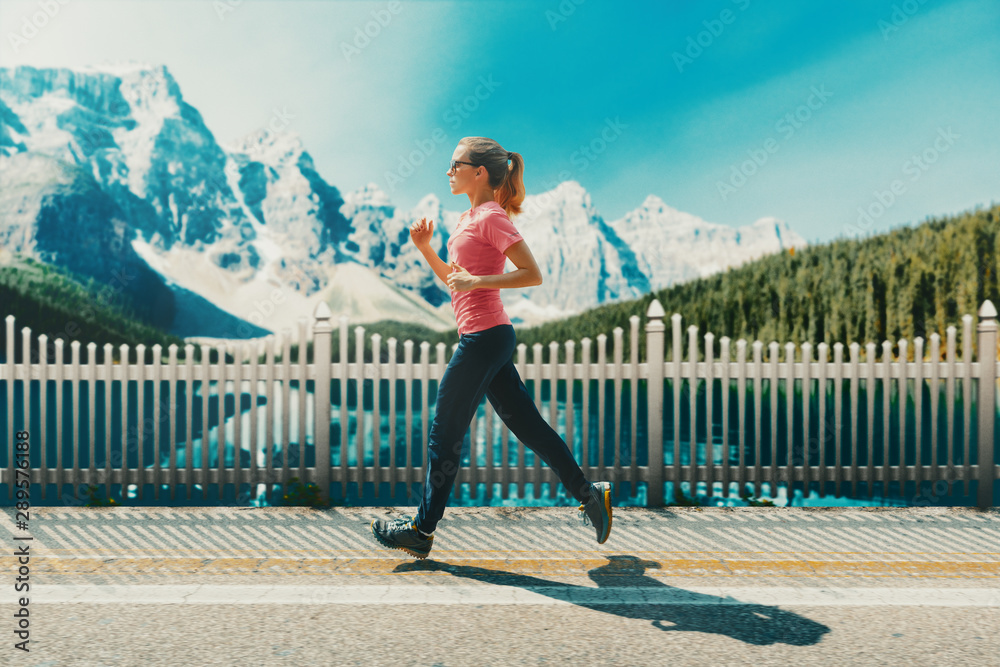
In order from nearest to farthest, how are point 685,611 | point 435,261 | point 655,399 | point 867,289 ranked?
1. point 685,611
2. point 435,261
3. point 655,399
4. point 867,289

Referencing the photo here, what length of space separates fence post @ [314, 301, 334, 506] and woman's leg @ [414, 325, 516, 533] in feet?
6.93

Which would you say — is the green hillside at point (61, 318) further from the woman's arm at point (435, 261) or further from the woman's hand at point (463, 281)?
the woman's hand at point (463, 281)

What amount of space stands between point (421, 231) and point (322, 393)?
231 cm

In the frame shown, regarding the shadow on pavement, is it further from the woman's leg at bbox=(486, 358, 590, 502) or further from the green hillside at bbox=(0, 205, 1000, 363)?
the green hillside at bbox=(0, 205, 1000, 363)

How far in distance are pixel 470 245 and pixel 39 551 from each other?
10.2 feet

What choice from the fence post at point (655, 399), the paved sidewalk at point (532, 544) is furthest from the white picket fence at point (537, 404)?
the paved sidewalk at point (532, 544)

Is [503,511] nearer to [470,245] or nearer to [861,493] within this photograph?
[470,245]

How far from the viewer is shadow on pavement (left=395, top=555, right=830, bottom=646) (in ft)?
10.7

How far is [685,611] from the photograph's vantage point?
353cm

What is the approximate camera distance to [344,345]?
611 cm

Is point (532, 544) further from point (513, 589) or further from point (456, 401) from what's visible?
point (456, 401)

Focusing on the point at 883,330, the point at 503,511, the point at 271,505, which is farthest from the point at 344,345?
the point at 883,330

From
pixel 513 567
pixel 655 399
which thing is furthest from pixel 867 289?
pixel 513 567

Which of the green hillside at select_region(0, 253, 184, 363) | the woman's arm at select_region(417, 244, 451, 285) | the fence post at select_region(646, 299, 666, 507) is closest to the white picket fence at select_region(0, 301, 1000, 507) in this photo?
the fence post at select_region(646, 299, 666, 507)
